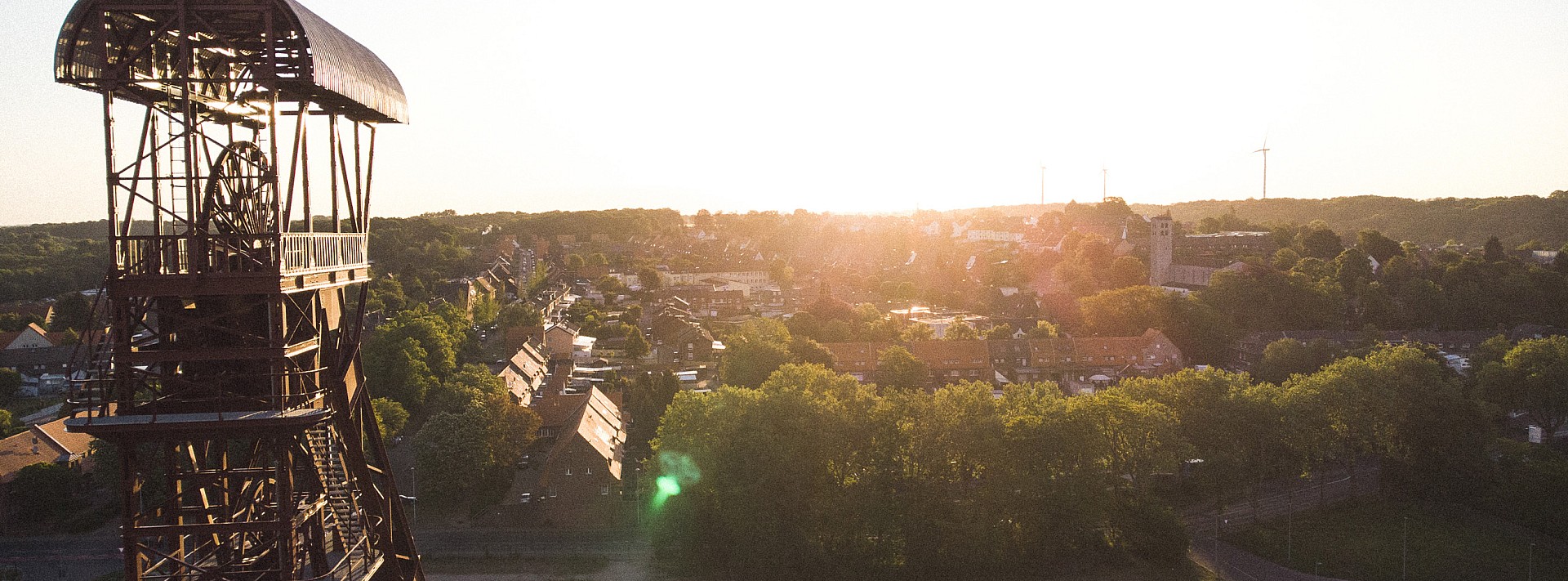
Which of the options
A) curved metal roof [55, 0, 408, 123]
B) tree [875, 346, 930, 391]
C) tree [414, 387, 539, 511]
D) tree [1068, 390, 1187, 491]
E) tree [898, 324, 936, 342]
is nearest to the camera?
curved metal roof [55, 0, 408, 123]

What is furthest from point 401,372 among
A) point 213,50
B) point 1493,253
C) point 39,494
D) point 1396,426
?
point 1493,253

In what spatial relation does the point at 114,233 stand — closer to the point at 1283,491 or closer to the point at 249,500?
the point at 249,500

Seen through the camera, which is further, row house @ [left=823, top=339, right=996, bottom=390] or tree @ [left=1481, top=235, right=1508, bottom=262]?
tree @ [left=1481, top=235, right=1508, bottom=262]

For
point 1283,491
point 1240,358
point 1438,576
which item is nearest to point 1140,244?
point 1240,358

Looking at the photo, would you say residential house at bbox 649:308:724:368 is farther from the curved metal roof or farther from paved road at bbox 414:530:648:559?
the curved metal roof

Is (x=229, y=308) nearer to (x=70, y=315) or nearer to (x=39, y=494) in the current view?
(x=39, y=494)

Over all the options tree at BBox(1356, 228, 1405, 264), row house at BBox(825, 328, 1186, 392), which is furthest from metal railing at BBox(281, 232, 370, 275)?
tree at BBox(1356, 228, 1405, 264)

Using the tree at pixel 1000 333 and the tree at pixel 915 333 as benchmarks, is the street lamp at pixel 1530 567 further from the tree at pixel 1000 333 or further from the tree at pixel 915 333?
the tree at pixel 915 333

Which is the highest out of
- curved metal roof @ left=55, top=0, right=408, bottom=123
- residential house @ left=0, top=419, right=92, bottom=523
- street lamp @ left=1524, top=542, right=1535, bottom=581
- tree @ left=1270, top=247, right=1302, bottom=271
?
curved metal roof @ left=55, top=0, right=408, bottom=123
